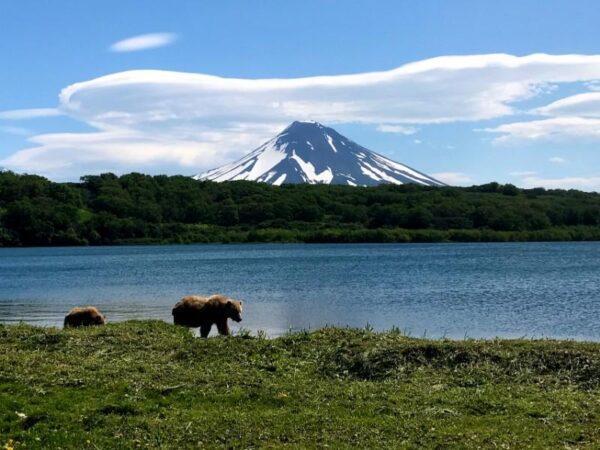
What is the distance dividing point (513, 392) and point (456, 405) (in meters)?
1.41

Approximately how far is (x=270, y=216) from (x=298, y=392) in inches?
6494

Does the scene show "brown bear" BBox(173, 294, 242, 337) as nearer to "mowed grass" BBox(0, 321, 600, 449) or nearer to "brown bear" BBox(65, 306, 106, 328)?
"brown bear" BBox(65, 306, 106, 328)

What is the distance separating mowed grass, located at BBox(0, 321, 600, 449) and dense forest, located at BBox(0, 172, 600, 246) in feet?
462

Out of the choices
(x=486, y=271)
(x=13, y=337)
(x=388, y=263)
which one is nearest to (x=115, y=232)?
(x=388, y=263)

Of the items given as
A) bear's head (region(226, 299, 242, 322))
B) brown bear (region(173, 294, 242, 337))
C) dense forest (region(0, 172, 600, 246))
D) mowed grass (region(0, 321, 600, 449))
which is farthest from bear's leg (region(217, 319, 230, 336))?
dense forest (region(0, 172, 600, 246))

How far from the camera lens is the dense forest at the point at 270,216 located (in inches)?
6280

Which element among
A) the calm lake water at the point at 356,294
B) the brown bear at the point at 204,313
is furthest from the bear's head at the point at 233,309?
the calm lake water at the point at 356,294

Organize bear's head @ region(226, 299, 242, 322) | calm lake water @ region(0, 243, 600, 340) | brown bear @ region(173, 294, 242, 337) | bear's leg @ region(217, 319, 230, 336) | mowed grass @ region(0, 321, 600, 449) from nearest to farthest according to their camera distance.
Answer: mowed grass @ region(0, 321, 600, 449) < bear's leg @ region(217, 319, 230, 336) < brown bear @ region(173, 294, 242, 337) < bear's head @ region(226, 299, 242, 322) < calm lake water @ region(0, 243, 600, 340)

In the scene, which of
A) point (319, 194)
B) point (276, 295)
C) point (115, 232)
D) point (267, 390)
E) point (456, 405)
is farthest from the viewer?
point (319, 194)

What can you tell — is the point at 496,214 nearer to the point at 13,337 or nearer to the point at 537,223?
the point at 537,223

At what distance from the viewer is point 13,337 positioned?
18.9 metres

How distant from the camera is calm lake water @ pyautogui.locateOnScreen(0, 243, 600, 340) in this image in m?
34.0

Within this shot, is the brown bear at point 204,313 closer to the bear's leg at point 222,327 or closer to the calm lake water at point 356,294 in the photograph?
the bear's leg at point 222,327

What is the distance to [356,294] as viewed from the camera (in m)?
48.9
